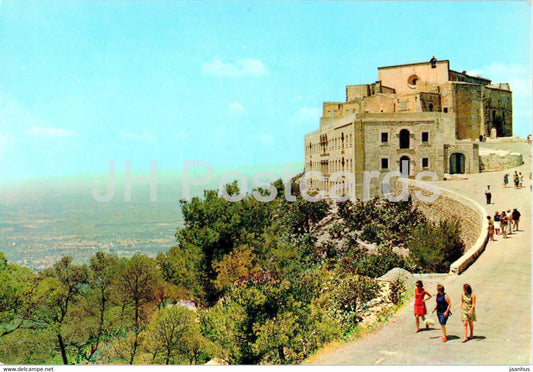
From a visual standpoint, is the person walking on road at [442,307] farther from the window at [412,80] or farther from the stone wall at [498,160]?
the window at [412,80]

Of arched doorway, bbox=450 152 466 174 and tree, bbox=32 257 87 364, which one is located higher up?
arched doorway, bbox=450 152 466 174

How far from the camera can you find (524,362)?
924 cm

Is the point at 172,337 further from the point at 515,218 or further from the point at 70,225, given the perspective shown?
the point at 70,225

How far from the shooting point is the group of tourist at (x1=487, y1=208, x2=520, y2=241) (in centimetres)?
1570

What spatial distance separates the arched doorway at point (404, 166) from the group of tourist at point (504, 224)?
48.8 feet

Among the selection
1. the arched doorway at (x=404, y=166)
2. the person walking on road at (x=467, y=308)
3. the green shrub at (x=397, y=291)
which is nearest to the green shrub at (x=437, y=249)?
the green shrub at (x=397, y=291)

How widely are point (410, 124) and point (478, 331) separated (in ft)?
77.0

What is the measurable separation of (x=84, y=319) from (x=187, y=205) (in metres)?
8.04

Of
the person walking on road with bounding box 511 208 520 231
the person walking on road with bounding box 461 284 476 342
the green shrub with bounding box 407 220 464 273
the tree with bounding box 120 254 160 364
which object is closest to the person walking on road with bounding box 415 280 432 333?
the person walking on road with bounding box 461 284 476 342

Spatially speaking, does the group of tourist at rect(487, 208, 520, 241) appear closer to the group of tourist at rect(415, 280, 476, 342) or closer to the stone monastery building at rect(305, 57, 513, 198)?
the group of tourist at rect(415, 280, 476, 342)

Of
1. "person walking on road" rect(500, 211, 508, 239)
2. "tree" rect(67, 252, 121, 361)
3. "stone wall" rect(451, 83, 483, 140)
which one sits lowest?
"tree" rect(67, 252, 121, 361)

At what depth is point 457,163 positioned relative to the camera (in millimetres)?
32812

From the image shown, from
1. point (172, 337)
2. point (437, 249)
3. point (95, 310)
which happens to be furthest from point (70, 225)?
point (437, 249)

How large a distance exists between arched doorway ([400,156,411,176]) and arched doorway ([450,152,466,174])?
3391 mm
